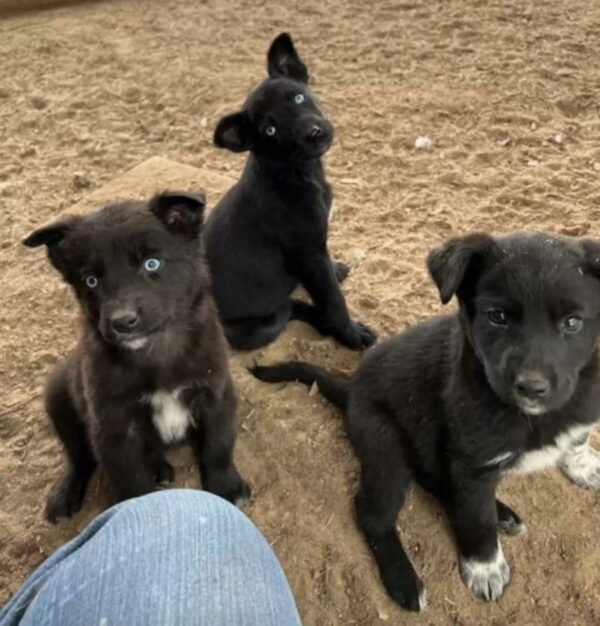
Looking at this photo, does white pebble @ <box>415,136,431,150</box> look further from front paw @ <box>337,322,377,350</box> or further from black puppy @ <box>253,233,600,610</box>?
black puppy @ <box>253,233,600,610</box>

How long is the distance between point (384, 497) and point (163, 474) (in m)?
0.98

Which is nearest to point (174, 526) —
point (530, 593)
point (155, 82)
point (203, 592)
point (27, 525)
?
point (203, 592)

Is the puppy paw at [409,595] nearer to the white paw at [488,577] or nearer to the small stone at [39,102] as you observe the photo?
the white paw at [488,577]

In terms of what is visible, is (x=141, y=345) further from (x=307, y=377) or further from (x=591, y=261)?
(x=591, y=261)

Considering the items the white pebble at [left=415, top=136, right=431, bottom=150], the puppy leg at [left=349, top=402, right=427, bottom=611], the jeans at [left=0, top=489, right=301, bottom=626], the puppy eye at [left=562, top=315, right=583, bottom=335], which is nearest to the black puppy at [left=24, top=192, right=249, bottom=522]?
the puppy leg at [left=349, top=402, right=427, bottom=611]

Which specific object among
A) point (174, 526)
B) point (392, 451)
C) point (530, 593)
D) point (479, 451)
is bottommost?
point (530, 593)

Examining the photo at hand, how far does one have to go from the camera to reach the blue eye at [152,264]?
2.84 meters

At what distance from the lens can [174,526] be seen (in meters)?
2.12

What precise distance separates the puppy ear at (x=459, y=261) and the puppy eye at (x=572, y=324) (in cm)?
32

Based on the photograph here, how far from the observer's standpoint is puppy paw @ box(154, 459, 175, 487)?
337cm

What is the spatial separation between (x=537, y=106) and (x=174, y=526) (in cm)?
521

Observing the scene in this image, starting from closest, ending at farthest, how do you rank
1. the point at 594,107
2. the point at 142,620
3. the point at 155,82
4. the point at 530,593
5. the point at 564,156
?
the point at 142,620
the point at 530,593
the point at 564,156
the point at 594,107
the point at 155,82

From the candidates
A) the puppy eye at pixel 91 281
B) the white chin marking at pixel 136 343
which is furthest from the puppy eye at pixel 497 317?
the puppy eye at pixel 91 281

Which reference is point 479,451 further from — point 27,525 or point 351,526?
point 27,525
